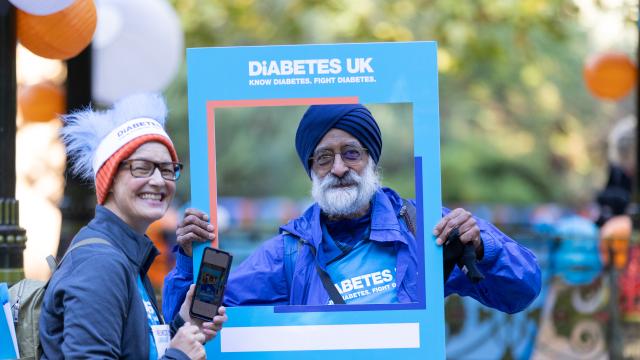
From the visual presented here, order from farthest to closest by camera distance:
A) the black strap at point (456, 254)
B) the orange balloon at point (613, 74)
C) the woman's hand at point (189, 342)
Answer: the orange balloon at point (613, 74) < the black strap at point (456, 254) < the woman's hand at point (189, 342)

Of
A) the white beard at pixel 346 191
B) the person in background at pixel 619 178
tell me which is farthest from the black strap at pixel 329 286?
the person in background at pixel 619 178

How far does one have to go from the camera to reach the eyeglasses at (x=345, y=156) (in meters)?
3.53

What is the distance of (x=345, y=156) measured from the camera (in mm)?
3543

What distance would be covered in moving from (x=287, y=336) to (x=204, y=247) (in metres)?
0.42

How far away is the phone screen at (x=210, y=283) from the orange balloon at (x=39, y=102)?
5.91 m

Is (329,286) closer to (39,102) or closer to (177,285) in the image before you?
(177,285)

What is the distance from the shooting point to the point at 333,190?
352 cm

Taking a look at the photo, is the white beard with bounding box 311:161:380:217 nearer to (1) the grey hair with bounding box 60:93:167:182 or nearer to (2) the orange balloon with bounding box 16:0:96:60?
(1) the grey hair with bounding box 60:93:167:182

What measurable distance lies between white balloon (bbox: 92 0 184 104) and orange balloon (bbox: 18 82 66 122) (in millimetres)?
1211

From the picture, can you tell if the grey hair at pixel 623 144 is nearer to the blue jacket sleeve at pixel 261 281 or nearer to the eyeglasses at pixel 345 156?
the eyeglasses at pixel 345 156

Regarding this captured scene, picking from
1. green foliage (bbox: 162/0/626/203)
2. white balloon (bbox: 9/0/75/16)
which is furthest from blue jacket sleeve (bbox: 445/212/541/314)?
green foliage (bbox: 162/0/626/203)

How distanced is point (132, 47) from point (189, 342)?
478 cm

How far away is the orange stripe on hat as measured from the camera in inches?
119

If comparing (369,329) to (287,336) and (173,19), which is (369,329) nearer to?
(287,336)
